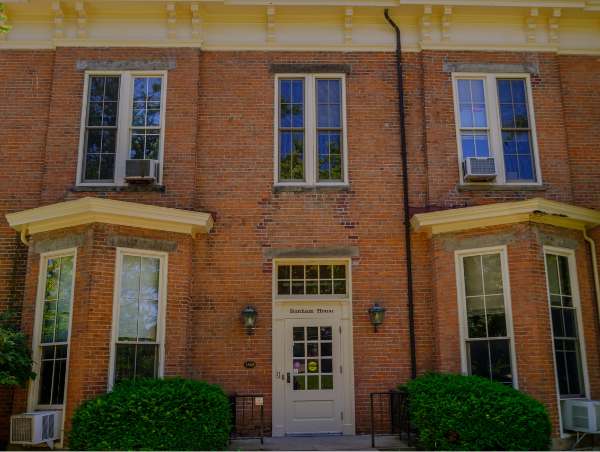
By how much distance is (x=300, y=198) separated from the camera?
10766 millimetres

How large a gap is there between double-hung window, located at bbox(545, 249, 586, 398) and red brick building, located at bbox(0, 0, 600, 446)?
4 cm

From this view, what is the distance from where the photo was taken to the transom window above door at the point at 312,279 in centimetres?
1061

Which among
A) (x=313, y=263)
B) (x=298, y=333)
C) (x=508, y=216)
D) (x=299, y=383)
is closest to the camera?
(x=508, y=216)

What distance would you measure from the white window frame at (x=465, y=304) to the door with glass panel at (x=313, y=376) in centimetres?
215

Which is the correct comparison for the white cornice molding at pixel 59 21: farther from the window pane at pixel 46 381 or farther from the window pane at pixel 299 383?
the window pane at pixel 299 383

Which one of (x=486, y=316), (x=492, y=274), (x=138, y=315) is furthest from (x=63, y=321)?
(x=492, y=274)

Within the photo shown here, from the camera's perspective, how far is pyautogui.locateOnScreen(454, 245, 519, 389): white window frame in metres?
9.29

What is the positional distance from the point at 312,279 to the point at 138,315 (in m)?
3.18

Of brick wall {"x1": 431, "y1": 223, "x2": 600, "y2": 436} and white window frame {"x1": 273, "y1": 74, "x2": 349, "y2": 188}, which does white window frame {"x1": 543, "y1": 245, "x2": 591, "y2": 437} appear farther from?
white window frame {"x1": 273, "y1": 74, "x2": 349, "y2": 188}

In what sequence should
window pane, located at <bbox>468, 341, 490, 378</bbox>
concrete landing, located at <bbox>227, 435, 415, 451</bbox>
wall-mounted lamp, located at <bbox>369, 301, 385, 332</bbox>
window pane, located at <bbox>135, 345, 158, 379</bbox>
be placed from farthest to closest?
wall-mounted lamp, located at <bbox>369, 301, 385, 332</bbox> → window pane, located at <bbox>468, 341, 490, 378</bbox> → window pane, located at <bbox>135, 345, 158, 379</bbox> → concrete landing, located at <bbox>227, 435, 415, 451</bbox>

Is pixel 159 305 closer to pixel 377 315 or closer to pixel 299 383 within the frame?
pixel 299 383

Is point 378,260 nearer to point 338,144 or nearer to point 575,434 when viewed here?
point 338,144

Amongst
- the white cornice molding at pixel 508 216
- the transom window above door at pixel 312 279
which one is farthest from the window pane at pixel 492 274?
the transom window above door at pixel 312 279

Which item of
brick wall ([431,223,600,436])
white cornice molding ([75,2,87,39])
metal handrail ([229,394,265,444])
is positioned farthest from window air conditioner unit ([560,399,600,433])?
white cornice molding ([75,2,87,39])
